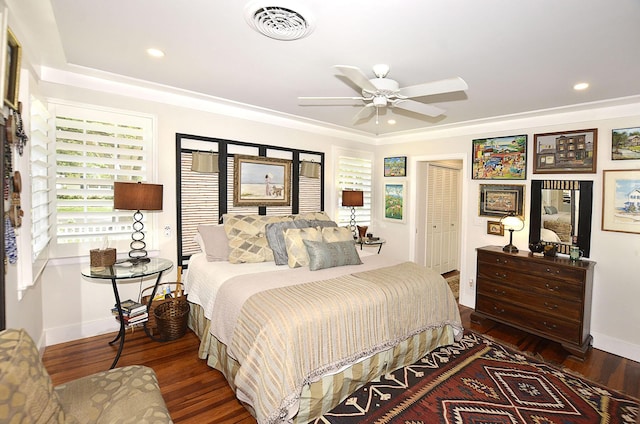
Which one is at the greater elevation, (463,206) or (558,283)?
(463,206)

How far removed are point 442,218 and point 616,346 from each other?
2961 millimetres

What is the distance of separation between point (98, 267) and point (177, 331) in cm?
97

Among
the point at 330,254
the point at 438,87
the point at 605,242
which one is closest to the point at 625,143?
the point at 605,242

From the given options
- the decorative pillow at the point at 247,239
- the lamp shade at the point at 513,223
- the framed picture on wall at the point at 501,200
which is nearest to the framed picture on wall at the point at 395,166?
the framed picture on wall at the point at 501,200

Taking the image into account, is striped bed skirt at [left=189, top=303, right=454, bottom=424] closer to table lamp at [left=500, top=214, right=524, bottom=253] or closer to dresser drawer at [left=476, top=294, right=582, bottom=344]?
dresser drawer at [left=476, top=294, right=582, bottom=344]

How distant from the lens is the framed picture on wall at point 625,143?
310 cm

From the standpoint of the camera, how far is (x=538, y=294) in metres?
3.33

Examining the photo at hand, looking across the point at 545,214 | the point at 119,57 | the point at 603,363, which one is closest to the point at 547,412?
the point at 603,363

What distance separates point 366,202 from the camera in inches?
216

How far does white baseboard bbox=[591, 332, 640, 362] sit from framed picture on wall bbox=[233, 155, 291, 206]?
3906mm

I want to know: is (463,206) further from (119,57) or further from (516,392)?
(119,57)

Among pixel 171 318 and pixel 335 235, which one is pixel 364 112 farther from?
pixel 171 318

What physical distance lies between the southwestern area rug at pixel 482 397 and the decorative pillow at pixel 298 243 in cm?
123

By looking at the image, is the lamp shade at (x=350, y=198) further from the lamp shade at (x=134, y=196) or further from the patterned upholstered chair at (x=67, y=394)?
the patterned upholstered chair at (x=67, y=394)
